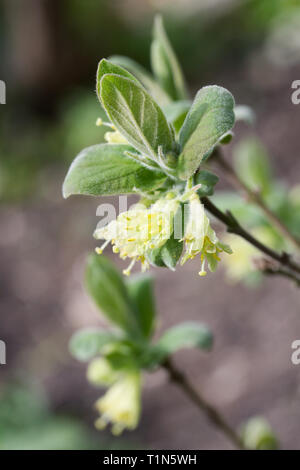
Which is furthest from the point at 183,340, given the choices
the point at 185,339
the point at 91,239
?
the point at 91,239

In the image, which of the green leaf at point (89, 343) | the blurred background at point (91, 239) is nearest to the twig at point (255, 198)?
the green leaf at point (89, 343)

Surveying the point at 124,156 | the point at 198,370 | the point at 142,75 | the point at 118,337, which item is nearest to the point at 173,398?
the point at 198,370

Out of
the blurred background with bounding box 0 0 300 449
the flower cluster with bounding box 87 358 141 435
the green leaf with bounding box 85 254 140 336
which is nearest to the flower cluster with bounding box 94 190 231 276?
the green leaf with bounding box 85 254 140 336

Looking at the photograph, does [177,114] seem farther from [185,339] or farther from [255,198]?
[185,339]

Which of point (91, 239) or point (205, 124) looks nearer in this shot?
point (205, 124)

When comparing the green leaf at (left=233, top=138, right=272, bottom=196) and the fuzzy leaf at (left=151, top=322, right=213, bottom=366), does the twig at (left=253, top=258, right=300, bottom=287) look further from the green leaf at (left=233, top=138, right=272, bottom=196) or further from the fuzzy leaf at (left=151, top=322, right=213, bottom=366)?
the green leaf at (left=233, top=138, right=272, bottom=196)

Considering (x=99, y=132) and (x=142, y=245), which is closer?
(x=142, y=245)

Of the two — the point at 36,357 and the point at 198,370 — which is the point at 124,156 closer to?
the point at 198,370
